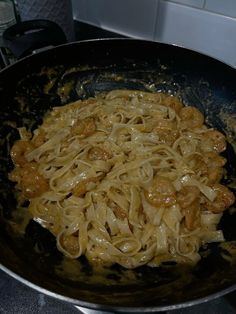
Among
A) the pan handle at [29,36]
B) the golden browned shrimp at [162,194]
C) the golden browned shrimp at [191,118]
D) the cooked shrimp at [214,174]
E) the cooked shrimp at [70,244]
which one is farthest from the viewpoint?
the golden browned shrimp at [191,118]

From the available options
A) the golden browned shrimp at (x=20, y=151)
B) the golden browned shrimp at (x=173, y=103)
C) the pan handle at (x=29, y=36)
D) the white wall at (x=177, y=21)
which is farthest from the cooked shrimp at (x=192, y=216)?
the pan handle at (x=29, y=36)

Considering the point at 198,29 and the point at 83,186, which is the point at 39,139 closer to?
the point at 83,186

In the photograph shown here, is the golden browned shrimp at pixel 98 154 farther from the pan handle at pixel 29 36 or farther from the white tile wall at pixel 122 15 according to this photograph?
the white tile wall at pixel 122 15

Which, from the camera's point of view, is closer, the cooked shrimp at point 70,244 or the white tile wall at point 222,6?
the cooked shrimp at point 70,244

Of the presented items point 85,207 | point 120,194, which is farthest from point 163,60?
point 85,207

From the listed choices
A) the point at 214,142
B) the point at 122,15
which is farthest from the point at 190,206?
the point at 122,15
